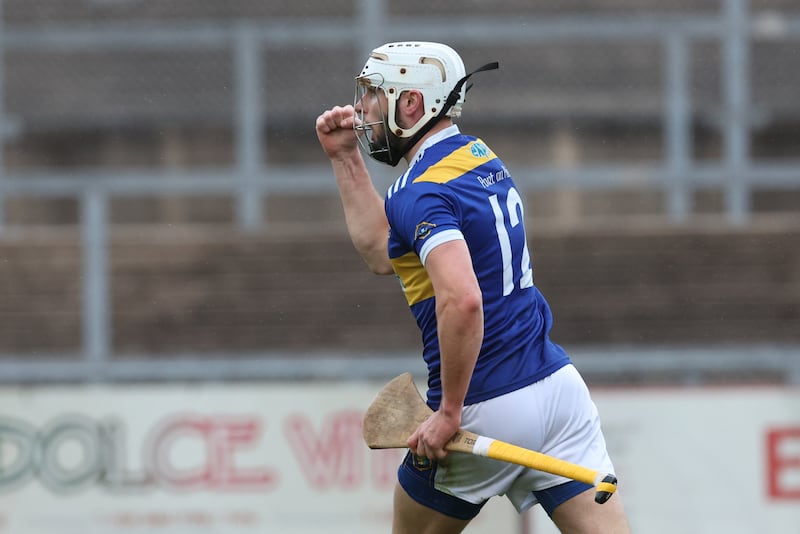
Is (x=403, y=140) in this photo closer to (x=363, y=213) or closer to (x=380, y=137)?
(x=380, y=137)

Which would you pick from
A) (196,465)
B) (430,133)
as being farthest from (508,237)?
(196,465)

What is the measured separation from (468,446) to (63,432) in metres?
3.68

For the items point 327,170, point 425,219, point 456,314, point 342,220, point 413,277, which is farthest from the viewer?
point 342,220

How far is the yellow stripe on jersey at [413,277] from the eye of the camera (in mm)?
4035

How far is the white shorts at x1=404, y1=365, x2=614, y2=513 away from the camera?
403 centimetres

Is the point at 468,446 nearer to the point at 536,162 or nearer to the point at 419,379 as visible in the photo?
the point at 419,379

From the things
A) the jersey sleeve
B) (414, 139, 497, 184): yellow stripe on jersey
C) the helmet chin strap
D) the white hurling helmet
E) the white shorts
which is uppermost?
the white hurling helmet

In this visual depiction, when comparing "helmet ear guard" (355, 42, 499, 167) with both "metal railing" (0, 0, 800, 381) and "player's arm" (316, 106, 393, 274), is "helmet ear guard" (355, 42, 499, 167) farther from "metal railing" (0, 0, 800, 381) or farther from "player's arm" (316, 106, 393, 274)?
"metal railing" (0, 0, 800, 381)

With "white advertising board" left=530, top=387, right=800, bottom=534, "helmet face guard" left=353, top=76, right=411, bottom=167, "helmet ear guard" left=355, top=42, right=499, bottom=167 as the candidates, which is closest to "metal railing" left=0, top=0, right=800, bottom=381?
"white advertising board" left=530, top=387, right=800, bottom=534

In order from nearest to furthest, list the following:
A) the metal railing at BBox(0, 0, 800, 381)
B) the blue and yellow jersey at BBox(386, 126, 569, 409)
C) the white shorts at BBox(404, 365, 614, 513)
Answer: the blue and yellow jersey at BBox(386, 126, 569, 409) < the white shorts at BBox(404, 365, 614, 513) < the metal railing at BBox(0, 0, 800, 381)

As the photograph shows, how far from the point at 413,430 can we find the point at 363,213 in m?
0.86

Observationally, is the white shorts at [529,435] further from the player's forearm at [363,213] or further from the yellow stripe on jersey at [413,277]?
the player's forearm at [363,213]

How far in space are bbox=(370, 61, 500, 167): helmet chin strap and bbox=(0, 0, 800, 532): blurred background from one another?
3.08m

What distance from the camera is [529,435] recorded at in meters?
4.03
